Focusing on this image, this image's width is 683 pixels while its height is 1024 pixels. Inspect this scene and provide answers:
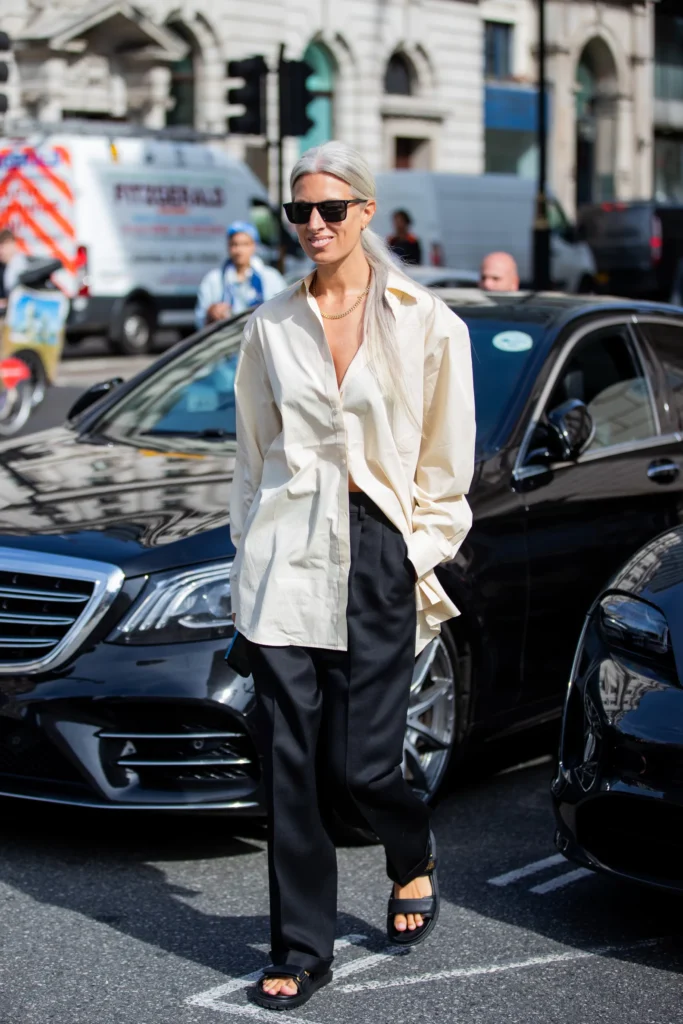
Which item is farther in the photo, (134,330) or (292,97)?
(134,330)

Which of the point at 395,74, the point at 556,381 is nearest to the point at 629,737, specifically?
the point at 556,381

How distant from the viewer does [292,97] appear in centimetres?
1551

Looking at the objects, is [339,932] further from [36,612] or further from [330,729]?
[36,612]

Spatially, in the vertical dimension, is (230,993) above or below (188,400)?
below

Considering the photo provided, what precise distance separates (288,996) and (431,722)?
1.46 meters

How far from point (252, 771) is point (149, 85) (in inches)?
1158

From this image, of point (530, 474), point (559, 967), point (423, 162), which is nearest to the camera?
point (559, 967)

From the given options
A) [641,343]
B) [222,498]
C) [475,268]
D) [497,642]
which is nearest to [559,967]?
[497,642]

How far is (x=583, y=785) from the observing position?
4203 mm

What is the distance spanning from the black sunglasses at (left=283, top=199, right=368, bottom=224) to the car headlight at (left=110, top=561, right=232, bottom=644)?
1247mm

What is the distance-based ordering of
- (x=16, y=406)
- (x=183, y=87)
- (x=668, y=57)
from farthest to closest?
(x=668, y=57)
(x=183, y=87)
(x=16, y=406)

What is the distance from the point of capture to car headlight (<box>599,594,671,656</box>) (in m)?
4.19

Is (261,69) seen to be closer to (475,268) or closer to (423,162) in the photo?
(475,268)

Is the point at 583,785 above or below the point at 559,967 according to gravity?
above
